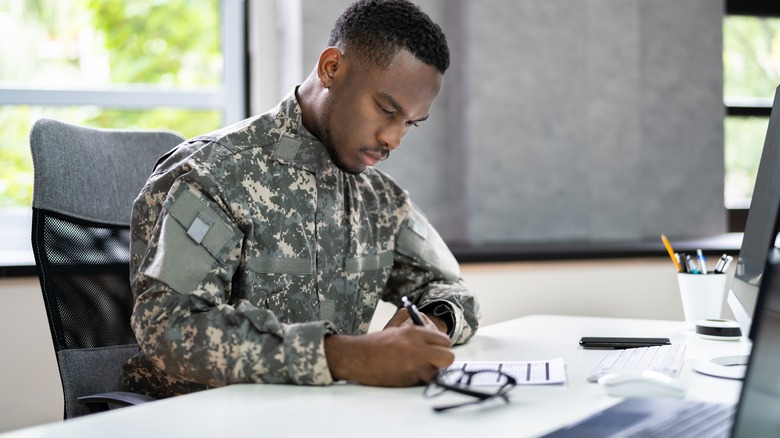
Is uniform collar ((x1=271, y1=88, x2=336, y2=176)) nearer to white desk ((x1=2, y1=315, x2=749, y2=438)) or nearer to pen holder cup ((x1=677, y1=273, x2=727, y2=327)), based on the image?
white desk ((x1=2, y1=315, x2=749, y2=438))

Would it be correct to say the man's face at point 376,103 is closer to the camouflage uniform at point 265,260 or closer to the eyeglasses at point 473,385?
the camouflage uniform at point 265,260

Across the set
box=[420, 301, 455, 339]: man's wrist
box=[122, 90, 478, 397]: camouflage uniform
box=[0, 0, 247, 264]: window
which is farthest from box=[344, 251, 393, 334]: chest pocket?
box=[0, 0, 247, 264]: window

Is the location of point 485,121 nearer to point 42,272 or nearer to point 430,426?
point 42,272

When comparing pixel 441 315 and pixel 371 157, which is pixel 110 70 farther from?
pixel 441 315

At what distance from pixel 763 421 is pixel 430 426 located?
0.33 meters

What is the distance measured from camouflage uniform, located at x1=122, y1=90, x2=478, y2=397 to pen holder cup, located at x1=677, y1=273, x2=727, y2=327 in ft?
1.47

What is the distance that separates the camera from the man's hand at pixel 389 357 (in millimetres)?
1028

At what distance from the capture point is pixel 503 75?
2.76 m

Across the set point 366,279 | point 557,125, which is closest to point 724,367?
point 366,279

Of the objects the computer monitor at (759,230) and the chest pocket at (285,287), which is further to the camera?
the chest pocket at (285,287)

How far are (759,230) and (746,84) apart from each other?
2.44m

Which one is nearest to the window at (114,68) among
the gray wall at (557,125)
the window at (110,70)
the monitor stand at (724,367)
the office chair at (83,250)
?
the window at (110,70)

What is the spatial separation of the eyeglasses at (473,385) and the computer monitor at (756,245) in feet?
1.01

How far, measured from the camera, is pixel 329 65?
1.35m
